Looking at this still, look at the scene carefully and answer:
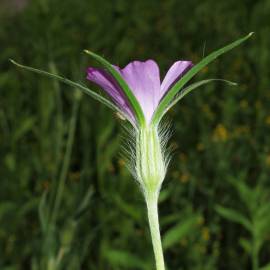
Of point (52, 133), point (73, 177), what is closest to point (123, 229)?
point (73, 177)

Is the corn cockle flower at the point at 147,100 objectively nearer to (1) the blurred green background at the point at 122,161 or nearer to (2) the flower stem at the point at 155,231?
(2) the flower stem at the point at 155,231

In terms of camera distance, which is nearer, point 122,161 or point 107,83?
point 107,83

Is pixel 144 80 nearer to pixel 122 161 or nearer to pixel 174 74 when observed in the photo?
pixel 174 74

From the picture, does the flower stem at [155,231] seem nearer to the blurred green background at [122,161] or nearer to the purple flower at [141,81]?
the purple flower at [141,81]

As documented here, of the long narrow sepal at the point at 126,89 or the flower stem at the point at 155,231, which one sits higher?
the long narrow sepal at the point at 126,89

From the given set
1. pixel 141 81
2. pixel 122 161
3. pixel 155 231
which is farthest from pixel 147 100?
pixel 122 161

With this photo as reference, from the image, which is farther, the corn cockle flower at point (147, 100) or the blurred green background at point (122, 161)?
the blurred green background at point (122, 161)

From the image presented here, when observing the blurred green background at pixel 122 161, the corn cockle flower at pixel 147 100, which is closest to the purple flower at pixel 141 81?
the corn cockle flower at pixel 147 100

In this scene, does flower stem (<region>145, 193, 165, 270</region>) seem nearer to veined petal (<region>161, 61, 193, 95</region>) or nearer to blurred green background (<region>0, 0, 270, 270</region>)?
veined petal (<region>161, 61, 193, 95</region>)
